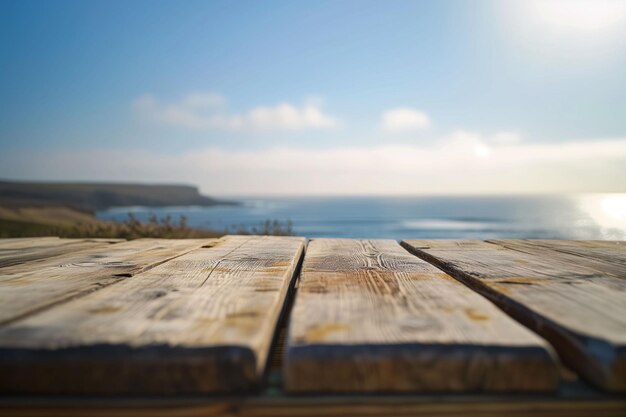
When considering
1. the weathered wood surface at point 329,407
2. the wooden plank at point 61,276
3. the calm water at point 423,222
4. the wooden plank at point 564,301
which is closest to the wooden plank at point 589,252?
the wooden plank at point 564,301

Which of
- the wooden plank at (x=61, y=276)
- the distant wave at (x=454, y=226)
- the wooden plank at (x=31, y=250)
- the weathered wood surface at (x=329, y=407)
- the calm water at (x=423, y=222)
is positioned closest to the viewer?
the weathered wood surface at (x=329, y=407)

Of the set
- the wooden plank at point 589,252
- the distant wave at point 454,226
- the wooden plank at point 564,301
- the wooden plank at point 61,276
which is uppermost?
the wooden plank at point 589,252

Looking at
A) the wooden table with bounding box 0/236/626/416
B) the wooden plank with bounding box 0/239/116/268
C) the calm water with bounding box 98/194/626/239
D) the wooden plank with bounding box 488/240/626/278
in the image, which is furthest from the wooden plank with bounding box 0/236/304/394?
the calm water with bounding box 98/194/626/239

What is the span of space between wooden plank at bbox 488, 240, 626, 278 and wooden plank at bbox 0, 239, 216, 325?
1.44 metres

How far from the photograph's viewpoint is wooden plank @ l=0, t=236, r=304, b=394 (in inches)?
21.9

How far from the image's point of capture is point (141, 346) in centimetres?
56

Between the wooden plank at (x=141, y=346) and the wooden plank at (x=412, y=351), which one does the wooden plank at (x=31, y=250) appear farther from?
the wooden plank at (x=412, y=351)

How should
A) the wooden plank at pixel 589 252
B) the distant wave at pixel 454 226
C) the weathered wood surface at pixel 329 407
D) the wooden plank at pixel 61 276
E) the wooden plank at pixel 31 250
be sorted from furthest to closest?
the distant wave at pixel 454 226, the wooden plank at pixel 31 250, the wooden plank at pixel 589 252, the wooden plank at pixel 61 276, the weathered wood surface at pixel 329 407

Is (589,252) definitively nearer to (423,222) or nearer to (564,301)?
(564,301)

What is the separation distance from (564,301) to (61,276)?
1275 mm

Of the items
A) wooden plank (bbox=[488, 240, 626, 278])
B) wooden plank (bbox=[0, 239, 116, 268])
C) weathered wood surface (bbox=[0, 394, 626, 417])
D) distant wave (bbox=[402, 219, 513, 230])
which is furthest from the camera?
distant wave (bbox=[402, 219, 513, 230])

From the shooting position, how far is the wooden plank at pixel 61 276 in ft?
2.70

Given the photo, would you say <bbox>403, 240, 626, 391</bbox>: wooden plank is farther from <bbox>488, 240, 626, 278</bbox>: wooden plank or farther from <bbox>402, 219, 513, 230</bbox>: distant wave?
<bbox>402, 219, 513, 230</bbox>: distant wave

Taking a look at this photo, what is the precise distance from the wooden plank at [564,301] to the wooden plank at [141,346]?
0.50 m
